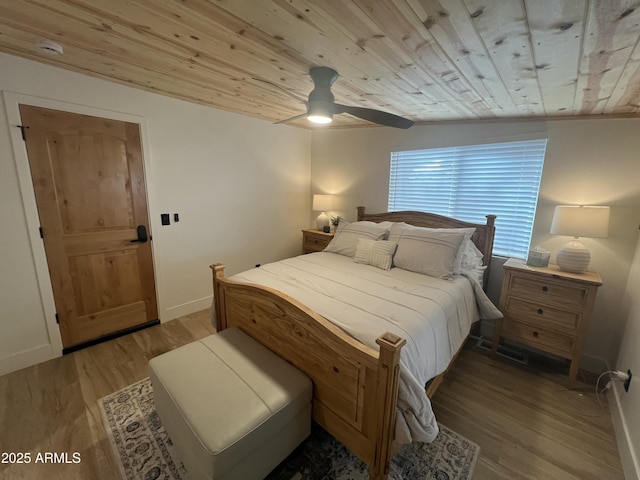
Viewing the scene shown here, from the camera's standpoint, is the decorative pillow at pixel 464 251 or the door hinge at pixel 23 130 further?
the decorative pillow at pixel 464 251

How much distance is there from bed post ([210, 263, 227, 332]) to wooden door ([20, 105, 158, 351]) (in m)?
1.04

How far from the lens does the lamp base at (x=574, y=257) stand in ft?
6.85

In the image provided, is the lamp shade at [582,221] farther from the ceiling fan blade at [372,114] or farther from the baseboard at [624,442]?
the ceiling fan blade at [372,114]

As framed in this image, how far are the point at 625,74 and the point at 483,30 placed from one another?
982 mm

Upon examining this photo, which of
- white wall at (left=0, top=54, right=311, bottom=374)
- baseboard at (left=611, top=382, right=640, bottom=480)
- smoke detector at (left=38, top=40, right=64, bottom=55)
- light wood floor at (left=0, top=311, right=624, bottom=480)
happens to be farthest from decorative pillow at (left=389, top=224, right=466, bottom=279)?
smoke detector at (left=38, top=40, right=64, bottom=55)

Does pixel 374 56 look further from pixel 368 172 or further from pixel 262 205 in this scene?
pixel 262 205

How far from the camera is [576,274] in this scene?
211 cm

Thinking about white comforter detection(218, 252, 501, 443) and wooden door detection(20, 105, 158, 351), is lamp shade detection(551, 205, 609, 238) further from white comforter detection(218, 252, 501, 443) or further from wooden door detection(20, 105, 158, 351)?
wooden door detection(20, 105, 158, 351)

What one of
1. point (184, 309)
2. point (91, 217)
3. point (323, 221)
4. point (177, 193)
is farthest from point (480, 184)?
point (91, 217)

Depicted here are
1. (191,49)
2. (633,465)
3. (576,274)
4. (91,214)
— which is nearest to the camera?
(633,465)

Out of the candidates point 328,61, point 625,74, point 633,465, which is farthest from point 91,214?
point 633,465

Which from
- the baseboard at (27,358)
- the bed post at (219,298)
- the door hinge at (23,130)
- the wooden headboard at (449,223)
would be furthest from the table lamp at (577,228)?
the baseboard at (27,358)

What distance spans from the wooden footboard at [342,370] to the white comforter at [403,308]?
11cm

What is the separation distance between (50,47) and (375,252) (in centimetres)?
270
